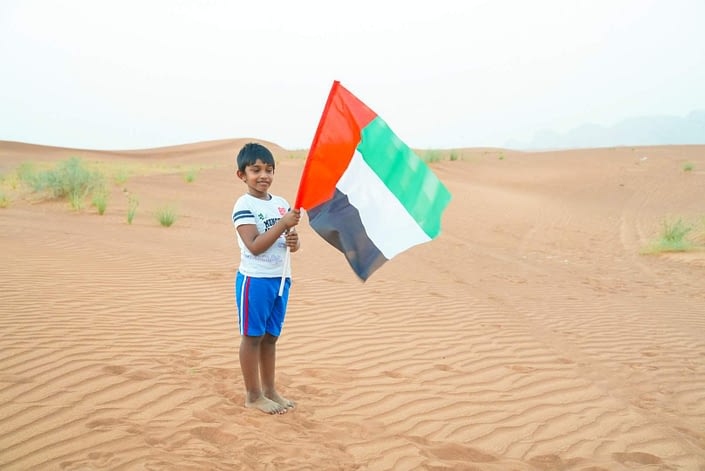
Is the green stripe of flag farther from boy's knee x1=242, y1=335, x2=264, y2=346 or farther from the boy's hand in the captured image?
boy's knee x1=242, y1=335, x2=264, y2=346

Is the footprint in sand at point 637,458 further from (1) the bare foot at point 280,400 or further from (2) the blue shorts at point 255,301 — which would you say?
(2) the blue shorts at point 255,301

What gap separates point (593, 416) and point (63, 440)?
11.3 feet

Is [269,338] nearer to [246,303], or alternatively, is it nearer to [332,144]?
[246,303]

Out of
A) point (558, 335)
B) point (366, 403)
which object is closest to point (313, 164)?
point (366, 403)

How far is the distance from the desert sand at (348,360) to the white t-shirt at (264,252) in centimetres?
96

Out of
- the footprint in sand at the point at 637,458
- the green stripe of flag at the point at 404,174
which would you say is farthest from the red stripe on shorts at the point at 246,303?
the footprint in sand at the point at 637,458

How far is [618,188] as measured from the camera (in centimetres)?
2316

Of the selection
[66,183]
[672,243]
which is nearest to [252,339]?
[672,243]

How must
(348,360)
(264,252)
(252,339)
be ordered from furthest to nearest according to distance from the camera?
1. (348,360)
2. (252,339)
3. (264,252)

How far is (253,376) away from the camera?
3.65 meters

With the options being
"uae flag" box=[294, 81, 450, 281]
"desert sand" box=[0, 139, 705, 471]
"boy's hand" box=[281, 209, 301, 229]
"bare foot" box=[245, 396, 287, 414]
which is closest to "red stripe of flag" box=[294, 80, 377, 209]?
"uae flag" box=[294, 81, 450, 281]

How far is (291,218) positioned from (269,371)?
3.80 feet

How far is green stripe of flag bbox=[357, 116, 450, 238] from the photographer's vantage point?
392cm

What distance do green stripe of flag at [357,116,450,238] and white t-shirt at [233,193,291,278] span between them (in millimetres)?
837
